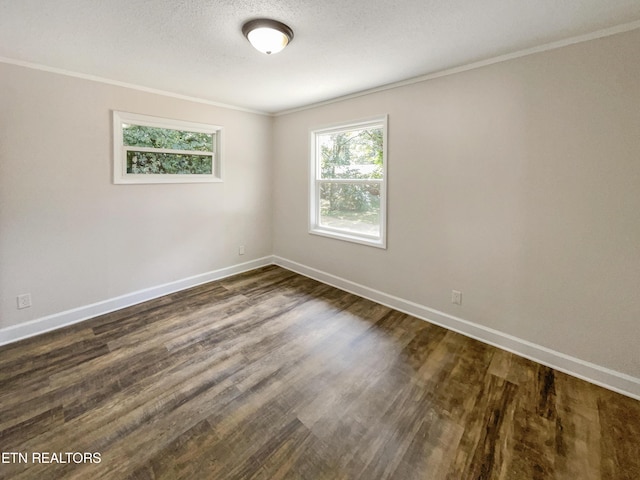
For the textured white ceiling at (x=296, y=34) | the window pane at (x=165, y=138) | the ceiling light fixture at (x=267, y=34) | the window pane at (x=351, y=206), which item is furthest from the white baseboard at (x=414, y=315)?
the ceiling light fixture at (x=267, y=34)

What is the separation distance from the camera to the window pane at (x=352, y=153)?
11.0 ft

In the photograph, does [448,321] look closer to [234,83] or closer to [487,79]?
[487,79]

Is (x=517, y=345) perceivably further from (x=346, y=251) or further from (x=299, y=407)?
(x=346, y=251)

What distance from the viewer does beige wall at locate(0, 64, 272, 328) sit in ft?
8.13

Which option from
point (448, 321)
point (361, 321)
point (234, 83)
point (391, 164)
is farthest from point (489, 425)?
point (234, 83)

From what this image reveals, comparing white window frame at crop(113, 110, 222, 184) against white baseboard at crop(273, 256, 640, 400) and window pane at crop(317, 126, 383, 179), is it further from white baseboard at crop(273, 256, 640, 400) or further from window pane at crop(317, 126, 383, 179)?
white baseboard at crop(273, 256, 640, 400)

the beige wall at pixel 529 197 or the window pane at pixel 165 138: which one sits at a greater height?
the window pane at pixel 165 138

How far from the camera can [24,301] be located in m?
2.59

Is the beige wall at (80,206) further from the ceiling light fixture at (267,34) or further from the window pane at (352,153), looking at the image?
the ceiling light fixture at (267,34)

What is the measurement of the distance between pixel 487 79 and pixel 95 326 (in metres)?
4.26

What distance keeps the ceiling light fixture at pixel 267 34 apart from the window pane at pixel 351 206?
1.84 meters

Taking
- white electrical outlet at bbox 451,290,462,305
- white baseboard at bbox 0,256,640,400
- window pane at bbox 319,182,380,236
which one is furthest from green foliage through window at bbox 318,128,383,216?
white electrical outlet at bbox 451,290,462,305

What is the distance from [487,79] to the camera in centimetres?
240

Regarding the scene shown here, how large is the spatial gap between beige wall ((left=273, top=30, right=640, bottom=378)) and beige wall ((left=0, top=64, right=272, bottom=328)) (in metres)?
2.49
